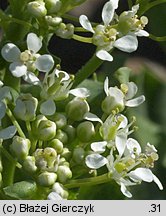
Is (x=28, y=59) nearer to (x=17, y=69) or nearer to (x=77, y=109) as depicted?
(x=17, y=69)

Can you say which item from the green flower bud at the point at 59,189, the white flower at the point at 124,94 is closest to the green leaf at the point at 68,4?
the white flower at the point at 124,94

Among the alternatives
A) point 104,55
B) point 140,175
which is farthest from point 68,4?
point 140,175

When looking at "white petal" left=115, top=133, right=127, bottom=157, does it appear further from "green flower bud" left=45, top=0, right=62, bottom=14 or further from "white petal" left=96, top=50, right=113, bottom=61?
"green flower bud" left=45, top=0, right=62, bottom=14

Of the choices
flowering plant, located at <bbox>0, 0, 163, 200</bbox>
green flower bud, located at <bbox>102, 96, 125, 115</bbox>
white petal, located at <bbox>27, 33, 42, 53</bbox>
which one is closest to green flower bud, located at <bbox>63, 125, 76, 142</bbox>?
flowering plant, located at <bbox>0, 0, 163, 200</bbox>

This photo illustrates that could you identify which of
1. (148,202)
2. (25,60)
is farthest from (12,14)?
(148,202)

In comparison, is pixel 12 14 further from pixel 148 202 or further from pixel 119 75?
pixel 148 202
